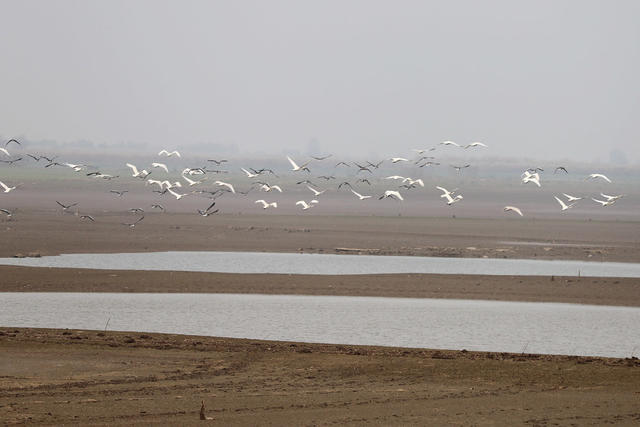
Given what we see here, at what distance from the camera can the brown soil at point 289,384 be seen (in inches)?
583

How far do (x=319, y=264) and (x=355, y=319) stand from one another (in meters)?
11.0

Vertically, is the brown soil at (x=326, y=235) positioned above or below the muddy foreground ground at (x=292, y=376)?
below

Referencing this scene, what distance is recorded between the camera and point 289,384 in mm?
16891

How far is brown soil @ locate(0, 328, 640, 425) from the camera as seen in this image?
14.8 meters

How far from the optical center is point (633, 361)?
759 inches

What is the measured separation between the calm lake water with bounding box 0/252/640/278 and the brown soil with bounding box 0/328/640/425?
13.0 metres

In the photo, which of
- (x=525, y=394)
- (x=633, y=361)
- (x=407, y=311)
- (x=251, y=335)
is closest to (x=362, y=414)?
(x=525, y=394)

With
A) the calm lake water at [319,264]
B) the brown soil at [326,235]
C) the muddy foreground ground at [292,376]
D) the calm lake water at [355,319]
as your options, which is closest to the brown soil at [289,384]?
the muddy foreground ground at [292,376]

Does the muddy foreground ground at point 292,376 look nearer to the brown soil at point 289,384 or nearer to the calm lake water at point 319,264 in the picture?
the brown soil at point 289,384

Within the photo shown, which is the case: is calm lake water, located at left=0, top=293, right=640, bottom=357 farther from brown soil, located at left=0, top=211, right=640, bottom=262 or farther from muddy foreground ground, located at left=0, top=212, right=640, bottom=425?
brown soil, located at left=0, top=211, right=640, bottom=262

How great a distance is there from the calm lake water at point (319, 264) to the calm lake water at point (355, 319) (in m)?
5.37

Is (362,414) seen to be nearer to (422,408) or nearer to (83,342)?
(422,408)

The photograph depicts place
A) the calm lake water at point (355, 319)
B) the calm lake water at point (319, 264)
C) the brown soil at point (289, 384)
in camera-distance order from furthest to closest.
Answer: the calm lake water at point (319, 264), the calm lake water at point (355, 319), the brown soil at point (289, 384)

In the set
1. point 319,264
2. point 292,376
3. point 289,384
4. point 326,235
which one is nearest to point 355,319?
point 292,376
